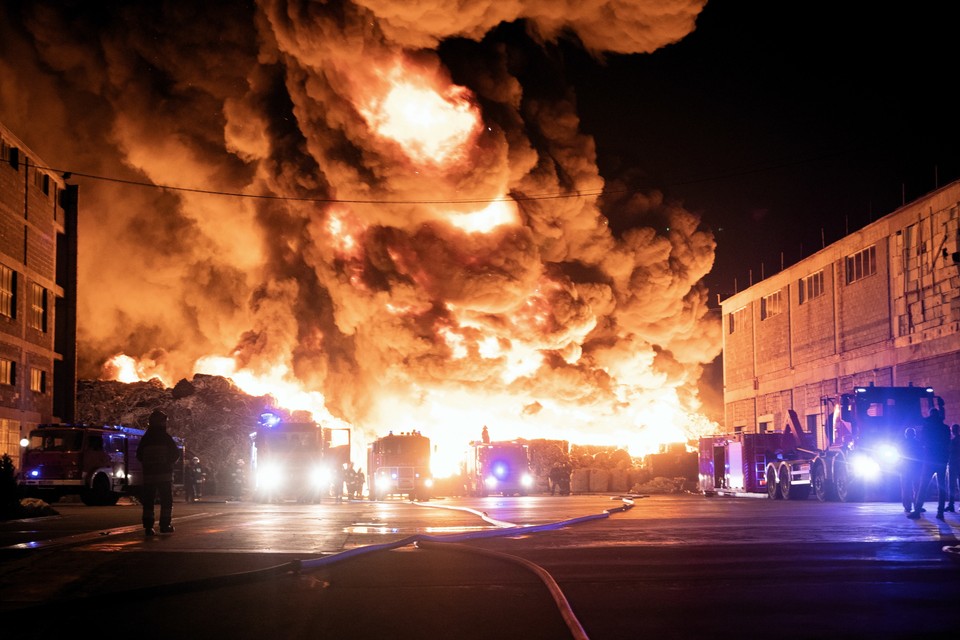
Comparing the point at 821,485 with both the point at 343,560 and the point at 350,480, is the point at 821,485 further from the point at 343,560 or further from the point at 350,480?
the point at 343,560

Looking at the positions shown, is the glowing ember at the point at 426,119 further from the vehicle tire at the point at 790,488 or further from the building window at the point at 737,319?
the vehicle tire at the point at 790,488

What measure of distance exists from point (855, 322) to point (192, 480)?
22768 millimetres

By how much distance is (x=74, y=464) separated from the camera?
96.0ft

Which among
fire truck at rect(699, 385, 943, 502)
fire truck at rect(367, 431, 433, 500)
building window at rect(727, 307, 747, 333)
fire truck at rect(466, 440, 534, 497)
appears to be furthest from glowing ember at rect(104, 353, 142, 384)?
fire truck at rect(699, 385, 943, 502)

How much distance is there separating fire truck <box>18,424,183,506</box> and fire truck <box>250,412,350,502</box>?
13.6 feet

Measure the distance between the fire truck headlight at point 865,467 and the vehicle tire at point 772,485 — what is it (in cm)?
582

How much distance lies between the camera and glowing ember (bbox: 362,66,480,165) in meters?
46.7

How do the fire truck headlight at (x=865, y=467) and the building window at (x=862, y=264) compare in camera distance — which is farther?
the building window at (x=862, y=264)

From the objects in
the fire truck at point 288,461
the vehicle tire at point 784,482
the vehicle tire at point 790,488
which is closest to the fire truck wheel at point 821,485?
the vehicle tire at point 790,488

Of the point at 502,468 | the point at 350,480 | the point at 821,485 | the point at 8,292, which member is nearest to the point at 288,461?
the point at 350,480

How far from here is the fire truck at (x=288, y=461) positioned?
32.3 meters

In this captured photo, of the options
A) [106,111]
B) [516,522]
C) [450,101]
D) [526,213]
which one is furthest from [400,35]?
[516,522]

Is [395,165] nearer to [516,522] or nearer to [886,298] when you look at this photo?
[886,298]

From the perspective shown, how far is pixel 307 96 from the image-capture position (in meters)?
50.2
